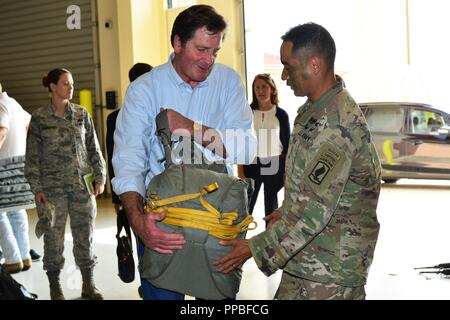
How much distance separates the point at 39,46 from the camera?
1051 cm

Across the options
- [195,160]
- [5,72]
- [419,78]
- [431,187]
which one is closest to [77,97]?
[5,72]

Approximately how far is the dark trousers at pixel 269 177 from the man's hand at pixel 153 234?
11.2ft

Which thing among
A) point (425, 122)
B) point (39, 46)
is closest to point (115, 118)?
point (39, 46)

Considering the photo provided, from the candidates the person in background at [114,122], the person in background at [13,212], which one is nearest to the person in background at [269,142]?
the person in background at [114,122]

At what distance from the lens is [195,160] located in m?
1.96

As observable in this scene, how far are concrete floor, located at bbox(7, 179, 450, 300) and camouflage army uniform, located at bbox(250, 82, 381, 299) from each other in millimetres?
2442

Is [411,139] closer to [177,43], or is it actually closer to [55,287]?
[55,287]

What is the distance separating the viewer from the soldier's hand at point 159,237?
71.2 inches

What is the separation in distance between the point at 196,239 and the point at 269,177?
3.59 metres

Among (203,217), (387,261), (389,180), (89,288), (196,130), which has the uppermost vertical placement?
(196,130)

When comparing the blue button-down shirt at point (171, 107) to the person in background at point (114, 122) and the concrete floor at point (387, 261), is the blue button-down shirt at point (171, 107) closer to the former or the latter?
the person in background at point (114, 122)

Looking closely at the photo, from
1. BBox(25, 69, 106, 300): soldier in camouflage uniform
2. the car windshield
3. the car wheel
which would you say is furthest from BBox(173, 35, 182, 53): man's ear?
the car wheel
